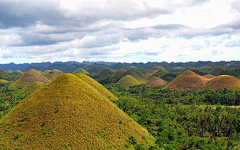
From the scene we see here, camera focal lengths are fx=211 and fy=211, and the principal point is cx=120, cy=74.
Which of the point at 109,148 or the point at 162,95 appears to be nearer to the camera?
the point at 109,148

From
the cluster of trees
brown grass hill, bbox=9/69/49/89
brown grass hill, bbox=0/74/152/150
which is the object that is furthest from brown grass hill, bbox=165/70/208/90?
brown grass hill, bbox=9/69/49/89

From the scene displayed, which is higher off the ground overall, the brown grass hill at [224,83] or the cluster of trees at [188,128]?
the brown grass hill at [224,83]

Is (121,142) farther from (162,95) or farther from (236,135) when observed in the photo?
(162,95)

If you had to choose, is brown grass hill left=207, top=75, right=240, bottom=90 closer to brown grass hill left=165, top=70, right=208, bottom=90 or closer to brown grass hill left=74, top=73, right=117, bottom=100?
brown grass hill left=165, top=70, right=208, bottom=90

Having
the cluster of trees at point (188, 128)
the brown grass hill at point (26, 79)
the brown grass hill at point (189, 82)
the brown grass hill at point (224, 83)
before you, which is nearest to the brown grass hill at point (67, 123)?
the cluster of trees at point (188, 128)

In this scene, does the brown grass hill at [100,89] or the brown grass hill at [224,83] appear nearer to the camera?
the brown grass hill at [100,89]

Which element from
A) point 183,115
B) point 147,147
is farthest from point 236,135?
point 147,147

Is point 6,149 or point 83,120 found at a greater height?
point 83,120

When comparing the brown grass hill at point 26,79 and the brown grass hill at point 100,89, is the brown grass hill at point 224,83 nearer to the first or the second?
the brown grass hill at point 100,89
